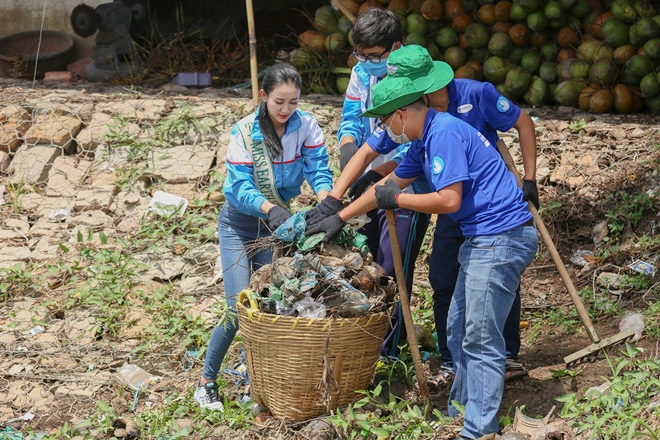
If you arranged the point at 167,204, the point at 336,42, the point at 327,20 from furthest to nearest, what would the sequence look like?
the point at 327,20 < the point at 336,42 < the point at 167,204

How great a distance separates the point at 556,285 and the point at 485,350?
197cm

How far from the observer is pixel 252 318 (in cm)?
364

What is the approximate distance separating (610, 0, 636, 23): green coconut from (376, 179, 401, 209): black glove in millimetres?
3884

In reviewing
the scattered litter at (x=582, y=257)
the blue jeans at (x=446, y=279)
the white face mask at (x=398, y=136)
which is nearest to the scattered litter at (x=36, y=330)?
the blue jeans at (x=446, y=279)

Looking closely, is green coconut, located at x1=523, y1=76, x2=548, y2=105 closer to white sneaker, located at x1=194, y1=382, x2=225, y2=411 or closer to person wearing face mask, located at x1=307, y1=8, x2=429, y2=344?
person wearing face mask, located at x1=307, y1=8, x2=429, y2=344

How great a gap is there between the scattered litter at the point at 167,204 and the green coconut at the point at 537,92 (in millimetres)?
2856

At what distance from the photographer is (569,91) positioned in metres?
6.86

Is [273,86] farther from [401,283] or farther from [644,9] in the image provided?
[644,9]

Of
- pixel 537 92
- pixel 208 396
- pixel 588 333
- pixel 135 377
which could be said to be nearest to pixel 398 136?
pixel 588 333

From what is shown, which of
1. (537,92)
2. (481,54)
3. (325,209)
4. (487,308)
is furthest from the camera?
(481,54)

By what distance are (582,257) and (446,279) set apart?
1743mm

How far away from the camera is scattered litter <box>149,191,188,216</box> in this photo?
246 inches

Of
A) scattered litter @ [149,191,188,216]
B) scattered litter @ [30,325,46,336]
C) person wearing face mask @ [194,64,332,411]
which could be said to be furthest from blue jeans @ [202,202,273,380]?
scattered litter @ [149,191,188,216]

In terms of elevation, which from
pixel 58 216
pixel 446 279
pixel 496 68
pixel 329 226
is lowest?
pixel 58 216
